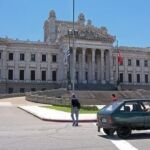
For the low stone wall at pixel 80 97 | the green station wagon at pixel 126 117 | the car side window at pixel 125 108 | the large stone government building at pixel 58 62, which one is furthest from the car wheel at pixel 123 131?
the large stone government building at pixel 58 62

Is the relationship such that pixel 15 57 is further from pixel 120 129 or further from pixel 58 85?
pixel 120 129

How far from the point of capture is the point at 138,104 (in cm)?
1611

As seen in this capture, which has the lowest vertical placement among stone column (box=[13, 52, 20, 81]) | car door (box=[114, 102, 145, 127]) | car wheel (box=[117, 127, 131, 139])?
car wheel (box=[117, 127, 131, 139])

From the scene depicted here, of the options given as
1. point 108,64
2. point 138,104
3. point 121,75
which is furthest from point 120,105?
point 121,75

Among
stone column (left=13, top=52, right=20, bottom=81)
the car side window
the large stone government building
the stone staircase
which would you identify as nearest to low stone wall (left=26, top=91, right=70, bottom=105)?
the large stone government building

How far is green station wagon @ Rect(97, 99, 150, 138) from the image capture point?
15367 mm

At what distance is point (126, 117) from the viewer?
15469 mm

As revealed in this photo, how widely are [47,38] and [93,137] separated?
92693mm

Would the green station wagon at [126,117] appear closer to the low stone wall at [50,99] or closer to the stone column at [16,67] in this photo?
the low stone wall at [50,99]

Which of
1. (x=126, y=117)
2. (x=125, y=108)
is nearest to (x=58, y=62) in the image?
(x=125, y=108)

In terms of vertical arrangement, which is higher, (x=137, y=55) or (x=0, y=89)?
(x=137, y=55)

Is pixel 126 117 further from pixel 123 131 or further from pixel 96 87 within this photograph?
pixel 96 87

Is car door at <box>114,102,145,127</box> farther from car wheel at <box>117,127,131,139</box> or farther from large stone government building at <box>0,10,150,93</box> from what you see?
large stone government building at <box>0,10,150,93</box>

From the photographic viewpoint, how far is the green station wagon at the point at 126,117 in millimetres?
15367
